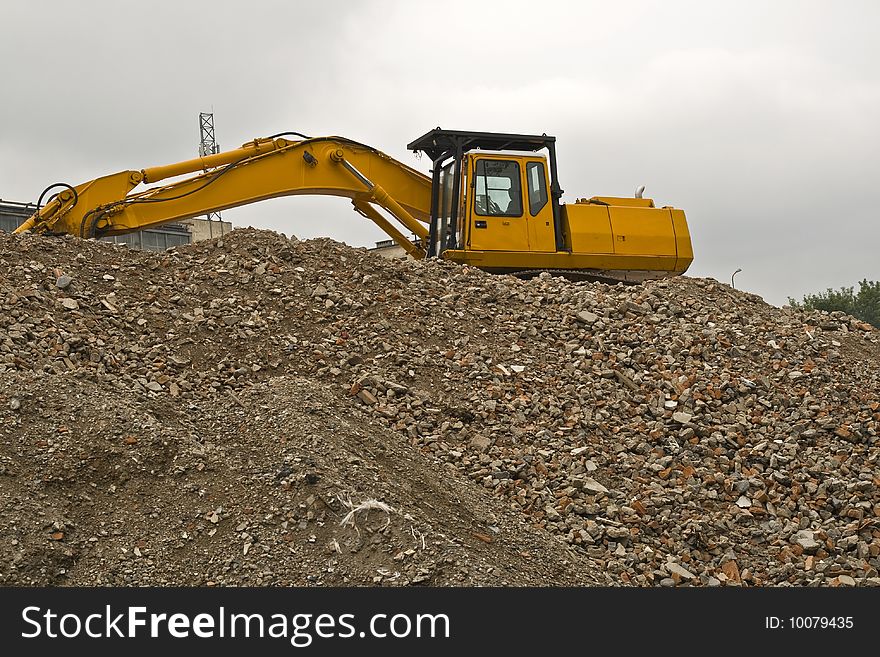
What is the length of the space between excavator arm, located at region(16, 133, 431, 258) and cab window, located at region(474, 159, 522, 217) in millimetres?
960

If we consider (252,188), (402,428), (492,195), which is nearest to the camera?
(402,428)

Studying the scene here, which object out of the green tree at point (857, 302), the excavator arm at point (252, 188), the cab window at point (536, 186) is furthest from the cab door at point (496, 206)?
the green tree at point (857, 302)

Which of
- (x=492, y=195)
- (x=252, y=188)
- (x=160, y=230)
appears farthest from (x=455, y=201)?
(x=160, y=230)

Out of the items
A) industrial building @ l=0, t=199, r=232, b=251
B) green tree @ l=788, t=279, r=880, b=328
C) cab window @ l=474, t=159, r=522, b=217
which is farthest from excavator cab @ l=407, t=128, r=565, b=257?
green tree @ l=788, t=279, r=880, b=328

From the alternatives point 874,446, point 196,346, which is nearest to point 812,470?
point 874,446

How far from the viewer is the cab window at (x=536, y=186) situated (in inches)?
495

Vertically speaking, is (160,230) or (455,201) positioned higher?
(160,230)

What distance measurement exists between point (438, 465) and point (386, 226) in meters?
5.84

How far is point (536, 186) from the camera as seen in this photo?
12.6m

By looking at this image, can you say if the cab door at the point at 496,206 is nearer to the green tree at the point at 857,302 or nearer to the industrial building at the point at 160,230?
the industrial building at the point at 160,230

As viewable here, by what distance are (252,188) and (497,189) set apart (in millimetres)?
2959

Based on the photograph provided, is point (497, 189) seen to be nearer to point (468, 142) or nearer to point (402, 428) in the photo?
point (468, 142)

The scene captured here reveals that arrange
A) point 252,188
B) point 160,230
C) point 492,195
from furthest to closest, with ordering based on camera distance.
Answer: point 160,230 < point 492,195 < point 252,188

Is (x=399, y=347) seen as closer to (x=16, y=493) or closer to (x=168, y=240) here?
(x=16, y=493)
